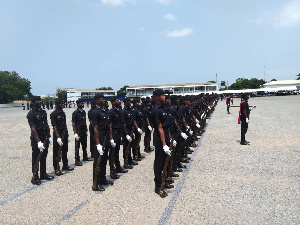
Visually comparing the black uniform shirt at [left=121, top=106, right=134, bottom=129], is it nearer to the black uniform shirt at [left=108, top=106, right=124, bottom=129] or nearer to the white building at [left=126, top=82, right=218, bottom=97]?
the black uniform shirt at [left=108, top=106, right=124, bottom=129]

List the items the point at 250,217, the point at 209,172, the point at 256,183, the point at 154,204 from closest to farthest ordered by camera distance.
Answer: the point at 250,217
the point at 154,204
the point at 256,183
the point at 209,172

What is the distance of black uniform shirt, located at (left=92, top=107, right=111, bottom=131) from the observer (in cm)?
634

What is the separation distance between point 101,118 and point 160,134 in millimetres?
1479

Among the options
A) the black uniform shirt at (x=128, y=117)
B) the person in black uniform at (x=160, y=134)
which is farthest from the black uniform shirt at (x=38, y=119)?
the person in black uniform at (x=160, y=134)

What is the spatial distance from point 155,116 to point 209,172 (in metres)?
2.54

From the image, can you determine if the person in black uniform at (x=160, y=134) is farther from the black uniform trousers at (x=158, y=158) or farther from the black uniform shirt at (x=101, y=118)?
the black uniform shirt at (x=101, y=118)

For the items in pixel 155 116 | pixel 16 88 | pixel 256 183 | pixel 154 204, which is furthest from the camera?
pixel 16 88

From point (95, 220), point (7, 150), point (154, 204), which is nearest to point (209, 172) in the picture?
point (154, 204)

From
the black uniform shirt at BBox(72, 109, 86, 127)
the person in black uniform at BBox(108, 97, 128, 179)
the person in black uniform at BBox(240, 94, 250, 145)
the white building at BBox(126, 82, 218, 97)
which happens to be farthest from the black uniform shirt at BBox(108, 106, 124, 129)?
the white building at BBox(126, 82, 218, 97)

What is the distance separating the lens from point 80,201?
18.7ft

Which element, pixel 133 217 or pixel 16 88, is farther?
pixel 16 88

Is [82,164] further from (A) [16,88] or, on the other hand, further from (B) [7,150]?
(A) [16,88]

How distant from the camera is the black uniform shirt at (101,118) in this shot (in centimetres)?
634

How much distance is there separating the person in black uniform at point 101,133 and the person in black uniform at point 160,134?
123 cm
